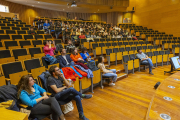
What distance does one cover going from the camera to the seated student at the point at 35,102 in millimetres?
934

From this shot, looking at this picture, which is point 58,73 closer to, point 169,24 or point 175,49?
point 175,49

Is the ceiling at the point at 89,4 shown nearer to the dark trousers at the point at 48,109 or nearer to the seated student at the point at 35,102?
the seated student at the point at 35,102

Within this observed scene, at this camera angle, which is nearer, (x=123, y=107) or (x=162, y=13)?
(x=123, y=107)

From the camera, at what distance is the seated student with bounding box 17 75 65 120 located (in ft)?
3.06

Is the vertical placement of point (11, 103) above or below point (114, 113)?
above

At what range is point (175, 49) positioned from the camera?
3.66m

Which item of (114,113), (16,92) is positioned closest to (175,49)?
(114,113)

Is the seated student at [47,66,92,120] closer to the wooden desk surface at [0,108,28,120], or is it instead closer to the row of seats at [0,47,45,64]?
the wooden desk surface at [0,108,28,120]

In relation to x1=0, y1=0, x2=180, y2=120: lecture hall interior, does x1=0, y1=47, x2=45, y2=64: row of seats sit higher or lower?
higher

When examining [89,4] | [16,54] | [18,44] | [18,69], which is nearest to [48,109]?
[18,69]

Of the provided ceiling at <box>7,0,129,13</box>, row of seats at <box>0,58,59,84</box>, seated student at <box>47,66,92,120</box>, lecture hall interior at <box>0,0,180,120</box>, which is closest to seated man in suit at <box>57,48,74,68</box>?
lecture hall interior at <box>0,0,180,120</box>

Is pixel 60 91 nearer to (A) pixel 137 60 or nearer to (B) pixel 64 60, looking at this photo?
(B) pixel 64 60

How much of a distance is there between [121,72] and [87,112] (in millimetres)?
1417

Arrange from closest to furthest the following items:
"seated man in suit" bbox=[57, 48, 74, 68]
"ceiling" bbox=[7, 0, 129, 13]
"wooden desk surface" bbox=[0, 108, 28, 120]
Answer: "wooden desk surface" bbox=[0, 108, 28, 120] < "seated man in suit" bbox=[57, 48, 74, 68] < "ceiling" bbox=[7, 0, 129, 13]
